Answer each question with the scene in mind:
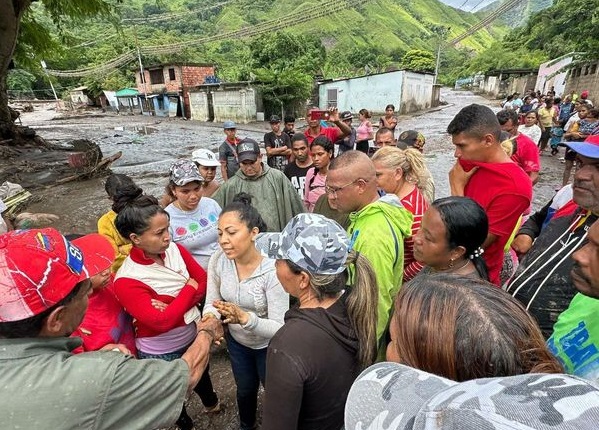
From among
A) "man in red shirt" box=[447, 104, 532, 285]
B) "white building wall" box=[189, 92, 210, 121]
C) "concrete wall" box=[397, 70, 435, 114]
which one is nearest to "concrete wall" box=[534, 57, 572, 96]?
"concrete wall" box=[397, 70, 435, 114]

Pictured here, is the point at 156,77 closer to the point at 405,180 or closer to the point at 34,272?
the point at 405,180

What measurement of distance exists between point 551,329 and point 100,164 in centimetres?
1217

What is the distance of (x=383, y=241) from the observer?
195 cm

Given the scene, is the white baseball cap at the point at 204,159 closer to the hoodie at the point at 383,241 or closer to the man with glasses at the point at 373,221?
the man with glasses at the point at 373,221

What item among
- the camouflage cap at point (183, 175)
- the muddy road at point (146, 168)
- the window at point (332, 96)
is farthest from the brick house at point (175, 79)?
the camouflage cap at point (183, 175)

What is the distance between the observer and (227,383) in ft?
10.1

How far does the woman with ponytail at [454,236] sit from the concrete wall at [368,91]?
2708 centimetres

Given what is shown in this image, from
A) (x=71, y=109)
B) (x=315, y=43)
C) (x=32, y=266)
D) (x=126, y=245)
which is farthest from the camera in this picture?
(x=71, y=109)

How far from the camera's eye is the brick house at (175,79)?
33909 millimetres

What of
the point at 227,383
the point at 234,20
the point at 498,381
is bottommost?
the point at 227,383

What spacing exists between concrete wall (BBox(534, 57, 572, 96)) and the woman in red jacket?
1067 inches

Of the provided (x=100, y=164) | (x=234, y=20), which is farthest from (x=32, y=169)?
(x=234, y=20)

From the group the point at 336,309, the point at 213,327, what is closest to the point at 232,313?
the point at 213,327

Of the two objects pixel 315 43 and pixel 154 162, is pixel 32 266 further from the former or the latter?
pixel 315 43
